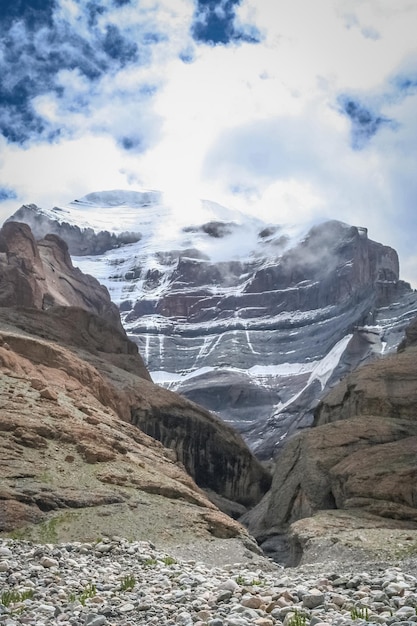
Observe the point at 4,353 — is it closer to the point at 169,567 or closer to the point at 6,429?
the point at 6,429

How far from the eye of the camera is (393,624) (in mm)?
12797

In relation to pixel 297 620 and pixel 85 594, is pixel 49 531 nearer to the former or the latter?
pixel 85 594

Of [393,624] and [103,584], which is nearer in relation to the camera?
[393,624]

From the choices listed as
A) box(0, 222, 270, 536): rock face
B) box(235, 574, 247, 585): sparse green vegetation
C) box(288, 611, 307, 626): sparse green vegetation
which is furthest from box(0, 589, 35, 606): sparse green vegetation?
box(0, 222, 270, 536): rock face

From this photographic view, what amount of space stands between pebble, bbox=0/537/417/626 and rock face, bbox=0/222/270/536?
12.9m

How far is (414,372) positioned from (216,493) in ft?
99.4

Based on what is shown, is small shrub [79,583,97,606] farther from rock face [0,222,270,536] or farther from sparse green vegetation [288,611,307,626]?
rock face [0,222,270,536]

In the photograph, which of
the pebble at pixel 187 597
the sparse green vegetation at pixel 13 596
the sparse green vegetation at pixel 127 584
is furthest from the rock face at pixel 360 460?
the sparse green vegetation at pixel 13 596

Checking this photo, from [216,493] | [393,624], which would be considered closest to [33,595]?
[393,624]

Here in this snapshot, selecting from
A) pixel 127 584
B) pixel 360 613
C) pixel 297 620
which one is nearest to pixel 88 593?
pixel 127 584

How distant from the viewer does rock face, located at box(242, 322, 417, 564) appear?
53250 millimetres

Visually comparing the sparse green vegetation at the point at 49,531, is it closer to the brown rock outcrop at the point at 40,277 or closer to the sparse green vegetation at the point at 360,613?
the sparse green vegetation at the point at 360,613

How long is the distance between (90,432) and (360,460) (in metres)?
22.2

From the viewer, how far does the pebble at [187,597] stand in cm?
1439
